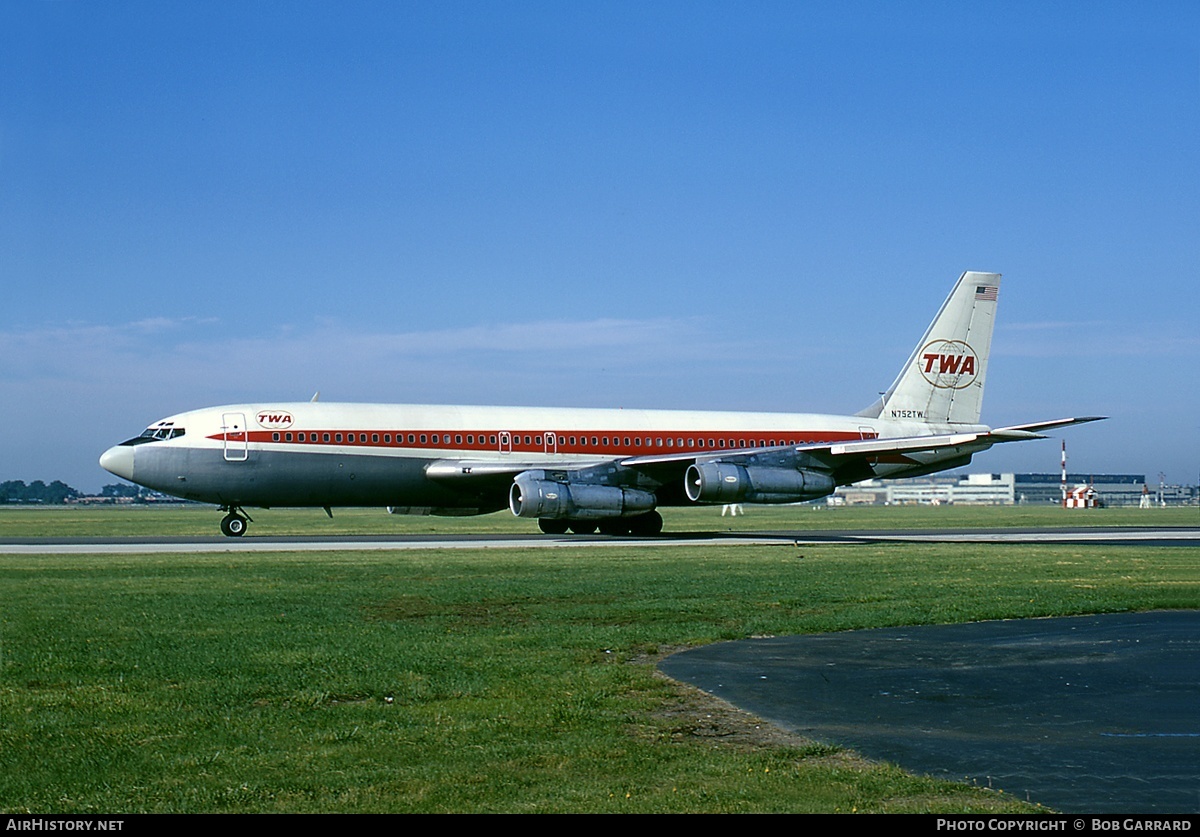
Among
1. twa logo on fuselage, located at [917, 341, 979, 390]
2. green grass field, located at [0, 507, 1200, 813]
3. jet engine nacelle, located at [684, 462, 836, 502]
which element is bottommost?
green grass field, located at [0, 507, 1200, 813]

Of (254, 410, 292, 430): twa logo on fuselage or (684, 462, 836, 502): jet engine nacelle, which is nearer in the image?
(254, 410, 292, 430): twa logo on fuselage

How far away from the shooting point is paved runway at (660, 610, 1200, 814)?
7.39 metres

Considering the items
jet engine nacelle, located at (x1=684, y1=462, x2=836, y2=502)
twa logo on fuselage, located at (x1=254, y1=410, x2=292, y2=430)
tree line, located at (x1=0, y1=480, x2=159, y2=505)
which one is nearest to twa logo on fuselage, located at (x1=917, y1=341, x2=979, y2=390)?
jet engine nacelle, located at (x1=684, y1=462, x2=836, y2=502)

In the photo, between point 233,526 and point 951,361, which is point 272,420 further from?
point 951,361

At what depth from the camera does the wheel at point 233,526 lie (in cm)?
3794

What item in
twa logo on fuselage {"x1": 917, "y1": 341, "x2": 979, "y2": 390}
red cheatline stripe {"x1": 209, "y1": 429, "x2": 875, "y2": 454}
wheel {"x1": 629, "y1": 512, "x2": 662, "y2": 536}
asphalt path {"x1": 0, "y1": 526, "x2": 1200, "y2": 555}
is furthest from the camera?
twa logo on fuselage {"x1": 917, "y1": 341, "x2": 979, "y2": 390}

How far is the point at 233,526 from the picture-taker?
38.2 m

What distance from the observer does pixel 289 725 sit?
8.69m

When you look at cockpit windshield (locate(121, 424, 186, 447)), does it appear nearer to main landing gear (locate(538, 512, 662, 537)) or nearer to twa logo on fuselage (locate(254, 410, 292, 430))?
twa logo on fuselage (locate(254, 410, 292, 430))

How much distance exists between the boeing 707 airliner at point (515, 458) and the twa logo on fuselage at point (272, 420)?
43mm

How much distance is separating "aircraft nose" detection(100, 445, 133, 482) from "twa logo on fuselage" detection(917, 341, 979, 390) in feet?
90.5

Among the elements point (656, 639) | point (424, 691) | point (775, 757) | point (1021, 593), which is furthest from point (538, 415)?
point (775, 757)

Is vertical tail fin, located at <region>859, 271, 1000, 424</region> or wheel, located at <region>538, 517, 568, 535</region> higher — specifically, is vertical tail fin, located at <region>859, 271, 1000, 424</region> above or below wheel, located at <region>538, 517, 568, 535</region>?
above

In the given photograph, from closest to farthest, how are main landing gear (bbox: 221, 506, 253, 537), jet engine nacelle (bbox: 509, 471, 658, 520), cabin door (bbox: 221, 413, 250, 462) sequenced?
jet engine nacelle (bbox: 509, 471, 658, 520) < cabin door (bbox: 221, 413, 250, 462) < main landing gear (bbox: 221, 506, 253, 537)
